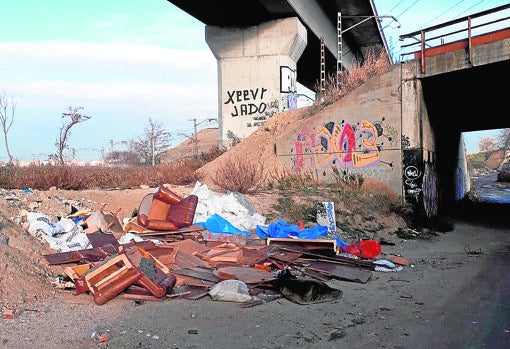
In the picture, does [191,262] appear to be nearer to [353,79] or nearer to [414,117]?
[414,117]

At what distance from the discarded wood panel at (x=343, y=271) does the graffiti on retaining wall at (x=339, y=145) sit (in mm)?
8228

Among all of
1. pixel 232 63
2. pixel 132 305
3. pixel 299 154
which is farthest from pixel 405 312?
pixel 232 63

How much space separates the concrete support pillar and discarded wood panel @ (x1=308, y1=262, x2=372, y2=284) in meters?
16.5

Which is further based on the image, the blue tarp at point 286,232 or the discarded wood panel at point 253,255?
the blue tarp at point 286,232

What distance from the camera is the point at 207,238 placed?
9.09 meters

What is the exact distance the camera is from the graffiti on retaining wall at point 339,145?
1574 cm

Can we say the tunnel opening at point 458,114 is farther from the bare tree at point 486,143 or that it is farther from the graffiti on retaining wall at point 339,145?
the bare tree at point 486,143

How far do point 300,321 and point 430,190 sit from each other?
39.6ft

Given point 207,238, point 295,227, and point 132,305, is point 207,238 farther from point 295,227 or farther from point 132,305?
point 132,305

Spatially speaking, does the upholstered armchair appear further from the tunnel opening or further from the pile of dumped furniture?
the tunnel opening

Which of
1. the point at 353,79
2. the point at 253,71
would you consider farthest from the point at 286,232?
the point at 253,71

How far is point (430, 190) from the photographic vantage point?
52.1 feet

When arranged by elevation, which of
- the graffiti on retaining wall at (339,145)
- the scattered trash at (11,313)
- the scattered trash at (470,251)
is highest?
the graffiti on retaining wall at (339,145)

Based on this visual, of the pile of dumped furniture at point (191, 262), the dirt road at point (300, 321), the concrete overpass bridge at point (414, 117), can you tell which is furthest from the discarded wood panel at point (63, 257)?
the concrete overpass bridge at point (414, 117)
